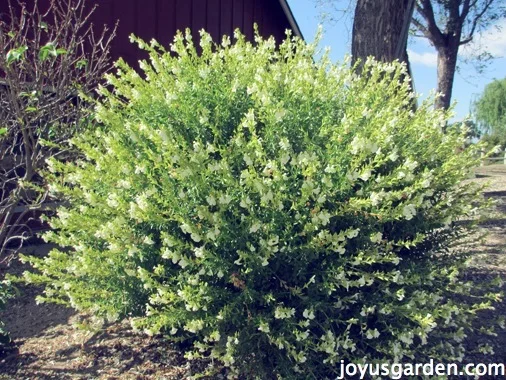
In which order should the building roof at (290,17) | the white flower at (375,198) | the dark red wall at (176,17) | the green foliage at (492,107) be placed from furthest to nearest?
the green foliage at (492,107) → the building roof at (290,17) → the dark red wall at (176,17) → the white flower at (375,198)

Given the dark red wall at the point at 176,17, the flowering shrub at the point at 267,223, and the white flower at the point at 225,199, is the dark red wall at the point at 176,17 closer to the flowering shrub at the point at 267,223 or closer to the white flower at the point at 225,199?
the flowering shrub at the point at 267,223

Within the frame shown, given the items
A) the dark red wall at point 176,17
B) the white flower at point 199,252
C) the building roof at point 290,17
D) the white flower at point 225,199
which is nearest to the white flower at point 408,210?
the white flower at point 225,199

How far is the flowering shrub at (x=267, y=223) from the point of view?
2613mm

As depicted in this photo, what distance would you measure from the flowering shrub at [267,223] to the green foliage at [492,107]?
39710mm

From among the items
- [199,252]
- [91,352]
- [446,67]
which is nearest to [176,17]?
[91,352]

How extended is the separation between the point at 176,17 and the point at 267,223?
6075 mm

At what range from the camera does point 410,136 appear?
10.4 ft

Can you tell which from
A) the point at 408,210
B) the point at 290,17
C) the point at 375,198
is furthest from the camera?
the point at 290,17

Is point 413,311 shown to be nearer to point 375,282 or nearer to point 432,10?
point 375,282

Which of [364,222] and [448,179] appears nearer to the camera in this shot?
[364,222]

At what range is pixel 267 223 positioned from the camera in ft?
8.62

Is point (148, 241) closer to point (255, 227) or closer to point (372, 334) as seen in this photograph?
point (255, 227)

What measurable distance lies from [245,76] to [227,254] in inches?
40.9

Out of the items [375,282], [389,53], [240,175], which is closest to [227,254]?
[240,175]
